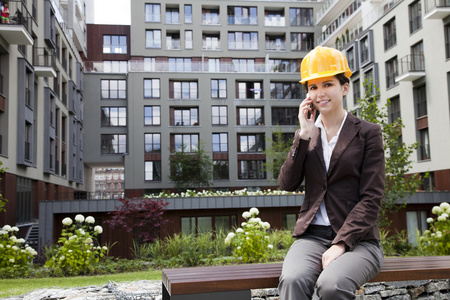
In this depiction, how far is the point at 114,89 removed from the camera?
44.9m

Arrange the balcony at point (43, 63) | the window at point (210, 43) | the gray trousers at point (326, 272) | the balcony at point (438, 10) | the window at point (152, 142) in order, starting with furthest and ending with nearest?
the window at point (210, 43) < the window at point (152, 142) < the balcony at point (43, 63) < the balcony at point (438, 10) < the gray trousers at point (326, 272)

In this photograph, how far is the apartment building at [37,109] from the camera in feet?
71.2

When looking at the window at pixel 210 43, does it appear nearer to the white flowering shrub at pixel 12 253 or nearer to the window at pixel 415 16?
the window at pixel 415 16

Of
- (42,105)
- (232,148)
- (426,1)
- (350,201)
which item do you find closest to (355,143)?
(350,201)

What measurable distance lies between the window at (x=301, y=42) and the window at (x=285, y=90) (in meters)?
5.22

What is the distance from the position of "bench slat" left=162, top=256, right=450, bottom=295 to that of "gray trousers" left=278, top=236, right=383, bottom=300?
0.33 meters

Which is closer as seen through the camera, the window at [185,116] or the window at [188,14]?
the window at [185,116]

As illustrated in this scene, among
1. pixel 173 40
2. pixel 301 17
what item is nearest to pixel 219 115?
pixel 173 40

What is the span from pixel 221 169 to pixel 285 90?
1063 cm

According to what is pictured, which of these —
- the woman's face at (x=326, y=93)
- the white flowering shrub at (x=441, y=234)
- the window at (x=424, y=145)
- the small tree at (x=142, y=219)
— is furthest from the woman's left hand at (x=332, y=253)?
the window at (x=424, y=145)

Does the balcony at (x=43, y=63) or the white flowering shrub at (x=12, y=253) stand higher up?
the balcony at (x=43, y=63)

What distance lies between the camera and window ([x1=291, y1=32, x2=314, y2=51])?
4881cm

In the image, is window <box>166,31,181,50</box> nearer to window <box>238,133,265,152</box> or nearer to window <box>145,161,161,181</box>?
window <box>238,133,265,152</box>

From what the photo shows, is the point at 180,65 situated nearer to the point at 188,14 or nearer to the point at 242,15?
the point at 188,14
